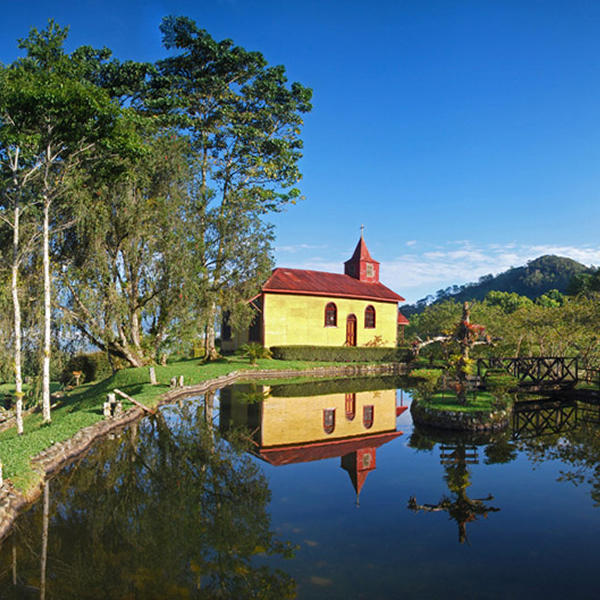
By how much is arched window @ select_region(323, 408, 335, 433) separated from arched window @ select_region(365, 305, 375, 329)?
2082 cm

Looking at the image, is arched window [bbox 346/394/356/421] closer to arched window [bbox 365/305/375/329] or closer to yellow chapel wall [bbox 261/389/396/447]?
yellow chapel wall [bbox 261/389/396/447]

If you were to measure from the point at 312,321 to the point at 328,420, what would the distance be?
19.1 m

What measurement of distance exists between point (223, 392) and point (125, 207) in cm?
889

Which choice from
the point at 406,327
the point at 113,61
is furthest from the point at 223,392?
the point at 406,327

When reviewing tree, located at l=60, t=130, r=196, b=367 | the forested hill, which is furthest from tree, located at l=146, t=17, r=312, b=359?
the forested hill

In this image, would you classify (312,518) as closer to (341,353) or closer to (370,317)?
(341,353)

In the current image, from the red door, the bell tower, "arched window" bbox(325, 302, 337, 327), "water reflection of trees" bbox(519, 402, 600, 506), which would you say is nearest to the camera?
"water reflection of trees" bbox(519, 402, 600, 506)

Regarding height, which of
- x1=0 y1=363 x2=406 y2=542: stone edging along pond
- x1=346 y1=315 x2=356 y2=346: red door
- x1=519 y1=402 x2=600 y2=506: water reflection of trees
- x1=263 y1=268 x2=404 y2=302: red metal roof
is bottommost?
x1=519 y1=402 x2=600 y2=506: water reflection of trees

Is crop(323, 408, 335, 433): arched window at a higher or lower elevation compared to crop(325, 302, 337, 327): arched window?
lower

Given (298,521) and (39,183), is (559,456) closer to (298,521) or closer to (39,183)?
(298,521)

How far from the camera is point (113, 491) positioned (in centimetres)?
805

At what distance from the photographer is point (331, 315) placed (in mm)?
34875

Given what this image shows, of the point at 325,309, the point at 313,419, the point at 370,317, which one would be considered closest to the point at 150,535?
the point at 313,419

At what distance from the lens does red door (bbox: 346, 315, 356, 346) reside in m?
35.7
